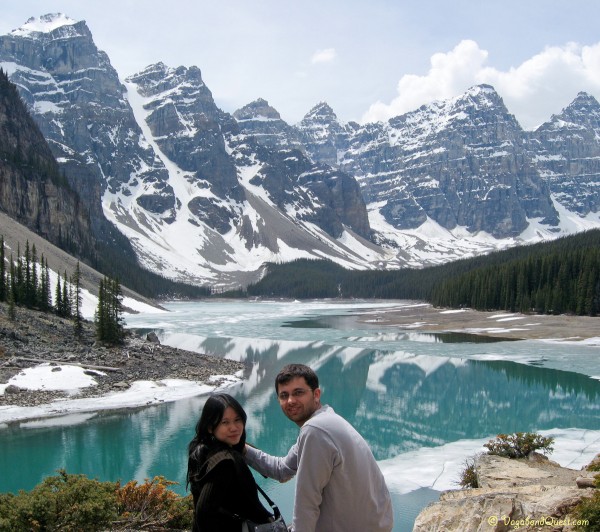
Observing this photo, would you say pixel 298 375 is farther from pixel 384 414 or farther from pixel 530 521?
pixel 384 414

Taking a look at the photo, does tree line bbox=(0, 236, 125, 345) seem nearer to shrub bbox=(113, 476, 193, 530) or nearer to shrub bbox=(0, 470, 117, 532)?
shrub bbox=(113, 476, 193, 530)

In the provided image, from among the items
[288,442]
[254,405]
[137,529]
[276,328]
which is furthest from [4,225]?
[137,529]

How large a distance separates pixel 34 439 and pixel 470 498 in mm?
19802

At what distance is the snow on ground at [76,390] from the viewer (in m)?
26.2

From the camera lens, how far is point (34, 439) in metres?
22.6

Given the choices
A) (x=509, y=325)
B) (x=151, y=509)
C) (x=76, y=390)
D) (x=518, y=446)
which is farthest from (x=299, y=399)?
(x=509, y=325)

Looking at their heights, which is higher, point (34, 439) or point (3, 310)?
point (3, 310)

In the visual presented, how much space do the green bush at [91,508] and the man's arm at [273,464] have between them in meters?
5.41

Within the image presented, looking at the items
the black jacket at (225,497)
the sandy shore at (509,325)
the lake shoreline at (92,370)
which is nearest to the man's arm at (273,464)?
the black jacket at (225,497)

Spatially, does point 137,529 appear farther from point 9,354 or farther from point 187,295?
point 187,295

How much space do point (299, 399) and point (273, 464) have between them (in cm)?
75

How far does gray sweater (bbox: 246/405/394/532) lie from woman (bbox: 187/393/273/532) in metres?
0.42

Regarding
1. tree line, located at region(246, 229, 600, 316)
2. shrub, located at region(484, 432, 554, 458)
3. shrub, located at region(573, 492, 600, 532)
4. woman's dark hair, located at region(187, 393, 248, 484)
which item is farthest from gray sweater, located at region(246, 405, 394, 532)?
tree line, located at region(246, 229, 600, 316)

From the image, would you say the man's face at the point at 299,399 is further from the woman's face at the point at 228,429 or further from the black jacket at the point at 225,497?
the black jacket at the point at 225,497
